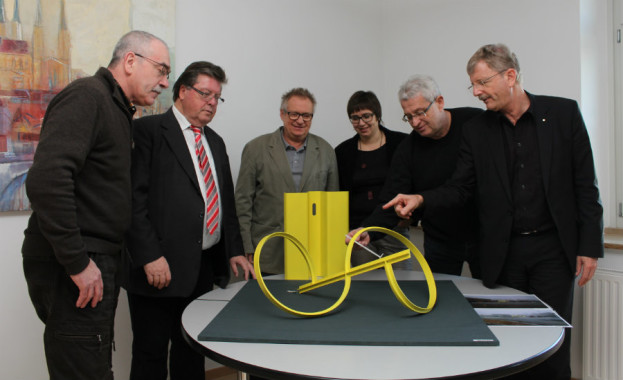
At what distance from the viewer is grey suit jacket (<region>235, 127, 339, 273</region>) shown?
2.52 meters

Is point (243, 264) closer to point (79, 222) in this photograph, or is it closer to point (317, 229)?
point (317, 229)

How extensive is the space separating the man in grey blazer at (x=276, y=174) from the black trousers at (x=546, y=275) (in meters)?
1.09

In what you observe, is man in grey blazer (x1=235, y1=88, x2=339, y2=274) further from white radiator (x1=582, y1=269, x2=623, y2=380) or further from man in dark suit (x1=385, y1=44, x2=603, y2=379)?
white radiator (x1=582, y1=269, x2=623, y2=380)

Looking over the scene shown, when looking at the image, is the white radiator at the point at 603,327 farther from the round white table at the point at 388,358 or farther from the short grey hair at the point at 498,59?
the round white table at the point at 388,358

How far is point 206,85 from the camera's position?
203cm

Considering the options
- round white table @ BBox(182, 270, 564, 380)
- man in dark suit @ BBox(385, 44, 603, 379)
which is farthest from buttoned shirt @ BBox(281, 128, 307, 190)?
round white table @ BBox(182, 270, 564, 380)

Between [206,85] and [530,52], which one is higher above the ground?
[530,52]

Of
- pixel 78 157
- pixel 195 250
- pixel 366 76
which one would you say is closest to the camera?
pixel 78 157

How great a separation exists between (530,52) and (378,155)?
1.22 metres

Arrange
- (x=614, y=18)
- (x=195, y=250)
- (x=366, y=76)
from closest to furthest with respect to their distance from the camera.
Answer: (x=195, y=250) → (x=614, y=18) → (x=366, y=76)

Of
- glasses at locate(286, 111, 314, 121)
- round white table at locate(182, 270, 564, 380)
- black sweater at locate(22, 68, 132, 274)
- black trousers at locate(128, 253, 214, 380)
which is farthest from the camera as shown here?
glasses at locate(286, 111, 314, 121)

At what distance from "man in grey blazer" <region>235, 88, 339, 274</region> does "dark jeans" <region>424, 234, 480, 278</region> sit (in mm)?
656

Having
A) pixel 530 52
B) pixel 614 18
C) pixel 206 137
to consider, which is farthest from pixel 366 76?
pixel 206 137

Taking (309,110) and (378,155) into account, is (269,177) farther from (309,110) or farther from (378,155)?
(378,155)
